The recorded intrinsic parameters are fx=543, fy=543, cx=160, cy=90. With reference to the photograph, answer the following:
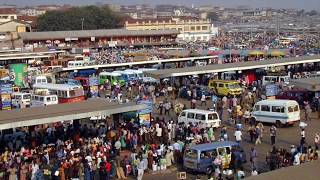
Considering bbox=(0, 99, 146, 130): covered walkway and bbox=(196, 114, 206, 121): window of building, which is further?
bbox=(196, 114, 206, 121): window of building

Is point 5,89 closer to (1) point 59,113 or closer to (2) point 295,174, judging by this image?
(1) point 59,113

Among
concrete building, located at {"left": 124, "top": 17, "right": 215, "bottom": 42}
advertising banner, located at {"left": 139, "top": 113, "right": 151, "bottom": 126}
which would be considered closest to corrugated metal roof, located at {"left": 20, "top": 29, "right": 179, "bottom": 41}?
concrete building, located at {"left": 124, "top": 17, "right": 215, "bottom": 42}

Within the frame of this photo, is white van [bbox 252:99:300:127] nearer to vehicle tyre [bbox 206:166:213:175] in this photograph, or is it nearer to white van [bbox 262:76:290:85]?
vehicle tyre [bbox 206:166:213:175]

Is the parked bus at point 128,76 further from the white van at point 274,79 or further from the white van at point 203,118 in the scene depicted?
the white van at point 203,118

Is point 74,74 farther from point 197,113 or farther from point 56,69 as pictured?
point 197,113

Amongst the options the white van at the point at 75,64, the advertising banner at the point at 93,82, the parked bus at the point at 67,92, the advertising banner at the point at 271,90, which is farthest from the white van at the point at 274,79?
the white van at the point at 75,64

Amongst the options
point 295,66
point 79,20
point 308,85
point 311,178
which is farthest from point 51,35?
point 311,178

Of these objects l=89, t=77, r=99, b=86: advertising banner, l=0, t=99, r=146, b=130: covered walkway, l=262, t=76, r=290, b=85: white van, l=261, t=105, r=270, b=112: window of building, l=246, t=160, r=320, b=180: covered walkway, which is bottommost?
l=89, t=77, r=99, b=86: advertising banner
